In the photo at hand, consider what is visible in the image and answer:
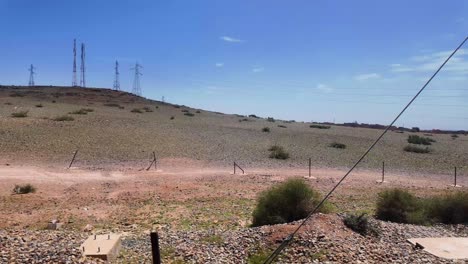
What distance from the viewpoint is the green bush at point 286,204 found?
493 inches

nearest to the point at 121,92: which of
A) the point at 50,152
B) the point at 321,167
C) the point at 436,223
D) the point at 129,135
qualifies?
the point at 129,135

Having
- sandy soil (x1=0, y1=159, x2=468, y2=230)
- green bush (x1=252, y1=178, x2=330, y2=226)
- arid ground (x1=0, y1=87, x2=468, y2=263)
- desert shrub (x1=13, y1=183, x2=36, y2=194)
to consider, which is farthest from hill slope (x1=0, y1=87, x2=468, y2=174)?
green bush (x1=252, y1=178, x2=330, y2=226)

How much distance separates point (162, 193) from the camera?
17.1 m

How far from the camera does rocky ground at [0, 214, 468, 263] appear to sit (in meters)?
8.76

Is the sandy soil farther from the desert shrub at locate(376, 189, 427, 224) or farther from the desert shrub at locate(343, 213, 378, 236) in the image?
the desert shrub at locate(343, 213, 378, 236)

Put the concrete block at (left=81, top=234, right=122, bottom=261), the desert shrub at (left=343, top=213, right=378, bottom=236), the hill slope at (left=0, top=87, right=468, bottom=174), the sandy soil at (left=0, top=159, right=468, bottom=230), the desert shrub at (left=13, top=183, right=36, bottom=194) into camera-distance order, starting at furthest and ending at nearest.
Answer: the hill slope at (left=0, top=87, right=468, bottom=174) < the desert shrub at (left=13, top=183, right=36, bottom=194) < the sandy soil at (left=0, top=159, right=468, bottom=230) < the desert shrub at (left=343, top=213, right=378, bottom=236) < the concrete block at (left=81, top=234, right=122, bottom=261)

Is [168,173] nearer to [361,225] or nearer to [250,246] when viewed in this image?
[250,246]

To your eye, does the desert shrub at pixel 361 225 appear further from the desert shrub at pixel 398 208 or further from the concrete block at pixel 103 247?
the concrete block at pixel 103 247

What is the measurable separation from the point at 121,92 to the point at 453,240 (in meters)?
88.8

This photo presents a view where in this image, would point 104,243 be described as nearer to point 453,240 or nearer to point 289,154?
point 453,240

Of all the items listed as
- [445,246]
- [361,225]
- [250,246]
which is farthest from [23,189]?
[445,246]

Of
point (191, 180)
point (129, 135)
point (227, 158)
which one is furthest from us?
point (129, 135)

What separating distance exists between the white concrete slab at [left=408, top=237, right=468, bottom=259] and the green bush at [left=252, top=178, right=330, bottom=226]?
3443 millimetres

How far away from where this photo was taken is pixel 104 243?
9328mm
